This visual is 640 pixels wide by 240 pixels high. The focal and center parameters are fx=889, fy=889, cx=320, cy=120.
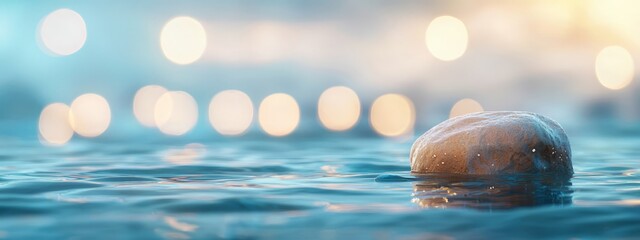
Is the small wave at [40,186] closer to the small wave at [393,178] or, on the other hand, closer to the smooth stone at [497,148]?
the small wave at [393,178]

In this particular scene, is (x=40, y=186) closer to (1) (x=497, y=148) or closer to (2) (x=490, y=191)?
(2) (x=490, y=191)

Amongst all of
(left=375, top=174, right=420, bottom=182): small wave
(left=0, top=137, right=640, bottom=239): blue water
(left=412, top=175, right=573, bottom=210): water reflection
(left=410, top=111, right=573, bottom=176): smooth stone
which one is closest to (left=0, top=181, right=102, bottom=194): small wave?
(left=0, top=137, right=640, bottom=239): blue water

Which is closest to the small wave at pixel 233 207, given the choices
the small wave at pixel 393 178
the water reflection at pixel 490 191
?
the water reflection at pixel 490 191

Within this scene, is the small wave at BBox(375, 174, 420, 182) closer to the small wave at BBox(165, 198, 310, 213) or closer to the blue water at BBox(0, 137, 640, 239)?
the blue water at BBox(0, 137, 640, 239)

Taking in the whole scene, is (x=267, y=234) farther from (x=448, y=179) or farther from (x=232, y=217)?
(x=448, y=179)

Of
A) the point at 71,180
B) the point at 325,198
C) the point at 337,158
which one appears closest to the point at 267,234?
the point at 325,198
